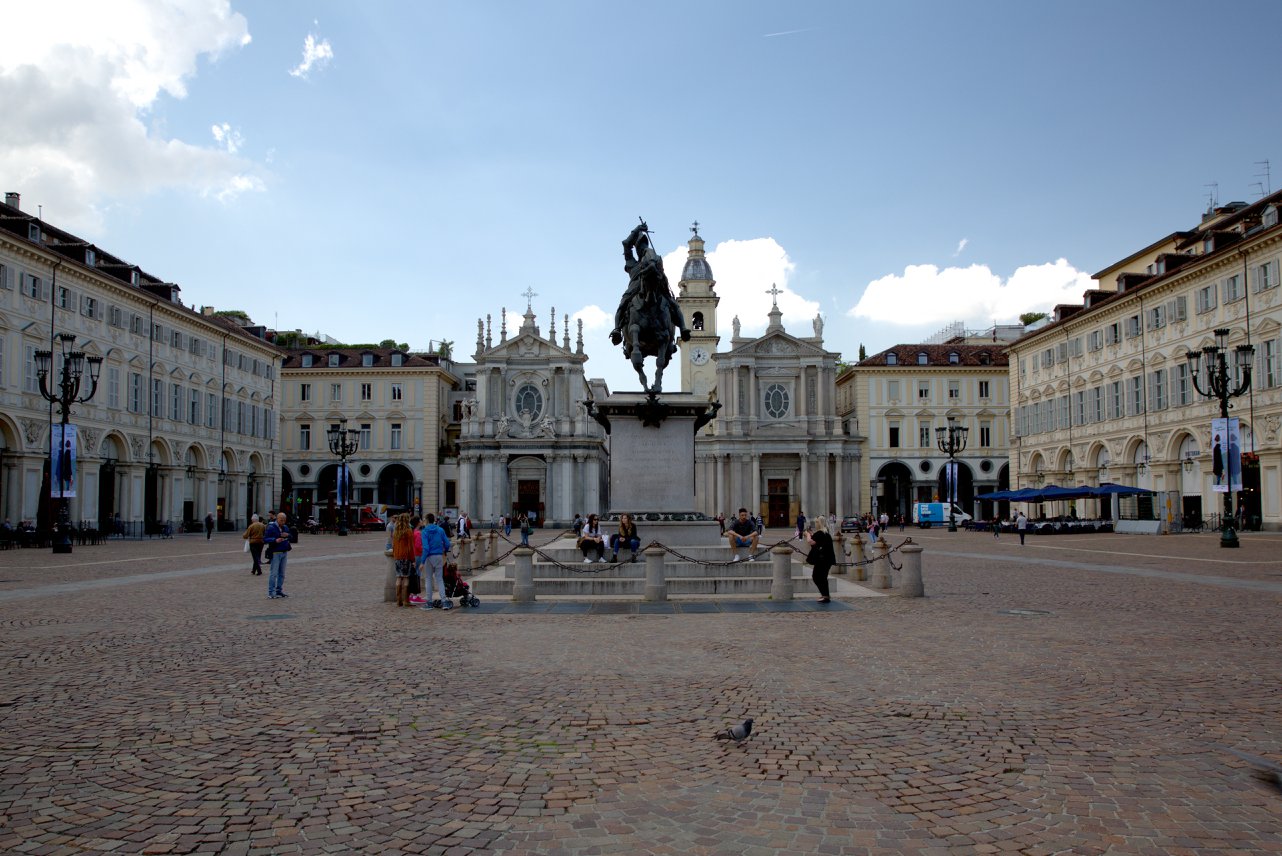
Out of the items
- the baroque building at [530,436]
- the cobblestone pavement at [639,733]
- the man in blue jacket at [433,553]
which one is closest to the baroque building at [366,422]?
the baroque building at [530,436]

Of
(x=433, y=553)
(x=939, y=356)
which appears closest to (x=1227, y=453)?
(x=433, y=553)

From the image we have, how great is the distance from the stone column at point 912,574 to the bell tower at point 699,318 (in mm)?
71411

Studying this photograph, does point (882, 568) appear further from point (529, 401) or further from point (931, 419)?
point (529, 401)

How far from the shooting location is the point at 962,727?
7461 mm

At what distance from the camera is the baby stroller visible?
1614 cm

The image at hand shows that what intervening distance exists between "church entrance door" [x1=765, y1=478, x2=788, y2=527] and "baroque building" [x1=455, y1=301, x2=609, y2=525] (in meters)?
13.4

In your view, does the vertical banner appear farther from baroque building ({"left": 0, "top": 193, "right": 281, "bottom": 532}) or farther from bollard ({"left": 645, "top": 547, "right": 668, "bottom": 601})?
bollard ({"left": 645, "top": 547, "right": 668, "bottom": 601})

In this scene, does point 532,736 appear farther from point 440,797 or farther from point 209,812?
point 209,812

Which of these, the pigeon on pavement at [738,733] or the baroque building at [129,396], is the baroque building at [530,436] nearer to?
the baroque building at [129,396]

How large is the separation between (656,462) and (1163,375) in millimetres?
37936

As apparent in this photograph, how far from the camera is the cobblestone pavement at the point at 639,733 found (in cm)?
527

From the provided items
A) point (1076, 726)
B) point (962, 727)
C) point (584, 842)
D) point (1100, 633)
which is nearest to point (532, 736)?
point (584, 842)

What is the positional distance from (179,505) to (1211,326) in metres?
53.7

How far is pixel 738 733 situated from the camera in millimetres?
6855
